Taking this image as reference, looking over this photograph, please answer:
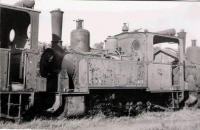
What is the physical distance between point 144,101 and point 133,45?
2.38 metres

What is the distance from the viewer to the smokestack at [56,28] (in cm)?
912

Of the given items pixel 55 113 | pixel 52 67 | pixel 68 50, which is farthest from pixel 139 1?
pixel 55 113

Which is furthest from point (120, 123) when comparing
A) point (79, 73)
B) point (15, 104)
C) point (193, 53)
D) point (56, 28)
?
point (193, 53)

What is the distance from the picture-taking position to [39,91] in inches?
304

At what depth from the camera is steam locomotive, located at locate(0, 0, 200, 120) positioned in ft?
24.6

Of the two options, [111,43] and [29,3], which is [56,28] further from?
[111,43]

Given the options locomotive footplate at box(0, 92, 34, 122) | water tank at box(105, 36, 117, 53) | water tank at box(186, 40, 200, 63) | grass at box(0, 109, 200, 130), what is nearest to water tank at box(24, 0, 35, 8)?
locomotive footplate at box(0, 92, 34, 122)

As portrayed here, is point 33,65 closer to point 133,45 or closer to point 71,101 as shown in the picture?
point 71,101

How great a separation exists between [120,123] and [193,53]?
8.01 metres

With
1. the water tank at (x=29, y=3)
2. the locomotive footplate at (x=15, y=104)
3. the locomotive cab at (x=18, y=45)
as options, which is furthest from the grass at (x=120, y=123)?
the water tank at (x=29, y=3)

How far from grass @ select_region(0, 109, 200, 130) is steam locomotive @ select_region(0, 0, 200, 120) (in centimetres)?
36

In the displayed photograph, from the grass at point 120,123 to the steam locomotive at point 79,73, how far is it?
0.36m

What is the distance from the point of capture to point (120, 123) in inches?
341

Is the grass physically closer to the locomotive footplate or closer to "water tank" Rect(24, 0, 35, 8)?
the locomotive footplate
